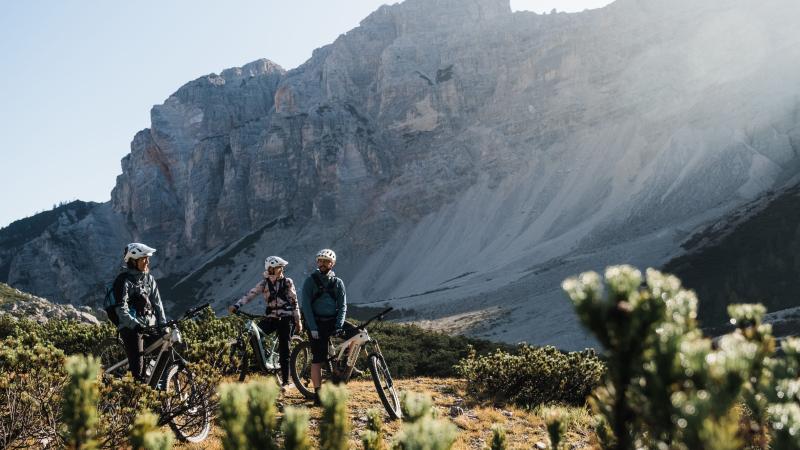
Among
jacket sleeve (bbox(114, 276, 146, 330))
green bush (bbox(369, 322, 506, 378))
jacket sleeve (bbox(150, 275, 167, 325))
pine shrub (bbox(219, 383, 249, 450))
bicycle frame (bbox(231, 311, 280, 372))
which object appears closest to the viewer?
pine shrub (bbox(219, 383, 249, 450))

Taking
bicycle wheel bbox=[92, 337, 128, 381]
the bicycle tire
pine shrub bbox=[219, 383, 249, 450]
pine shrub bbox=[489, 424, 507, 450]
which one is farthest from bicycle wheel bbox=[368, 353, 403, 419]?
pine shrub bbox=[219, 383, 249, 450]

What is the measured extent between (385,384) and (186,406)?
294 centimetres

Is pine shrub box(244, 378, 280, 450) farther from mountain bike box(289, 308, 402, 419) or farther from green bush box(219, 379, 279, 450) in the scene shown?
mountain bike box(289, 308, 402, 419)

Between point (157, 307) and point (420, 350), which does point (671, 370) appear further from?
point (420, 350)

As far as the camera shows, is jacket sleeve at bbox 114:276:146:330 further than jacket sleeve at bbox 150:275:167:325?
No

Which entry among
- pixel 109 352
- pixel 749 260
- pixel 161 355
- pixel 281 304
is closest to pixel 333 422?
pixel 161 355

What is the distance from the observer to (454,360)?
17.7m

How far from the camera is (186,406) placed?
651cm

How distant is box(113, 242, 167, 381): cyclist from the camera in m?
6.71

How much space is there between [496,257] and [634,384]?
77.6m

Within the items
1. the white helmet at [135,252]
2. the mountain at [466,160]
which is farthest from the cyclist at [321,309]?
the mountain at [466,160]

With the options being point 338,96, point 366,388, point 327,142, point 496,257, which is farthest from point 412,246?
point 366,388

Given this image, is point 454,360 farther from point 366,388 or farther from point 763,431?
point 763,431

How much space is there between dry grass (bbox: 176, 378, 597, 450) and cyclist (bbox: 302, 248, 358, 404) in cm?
83
